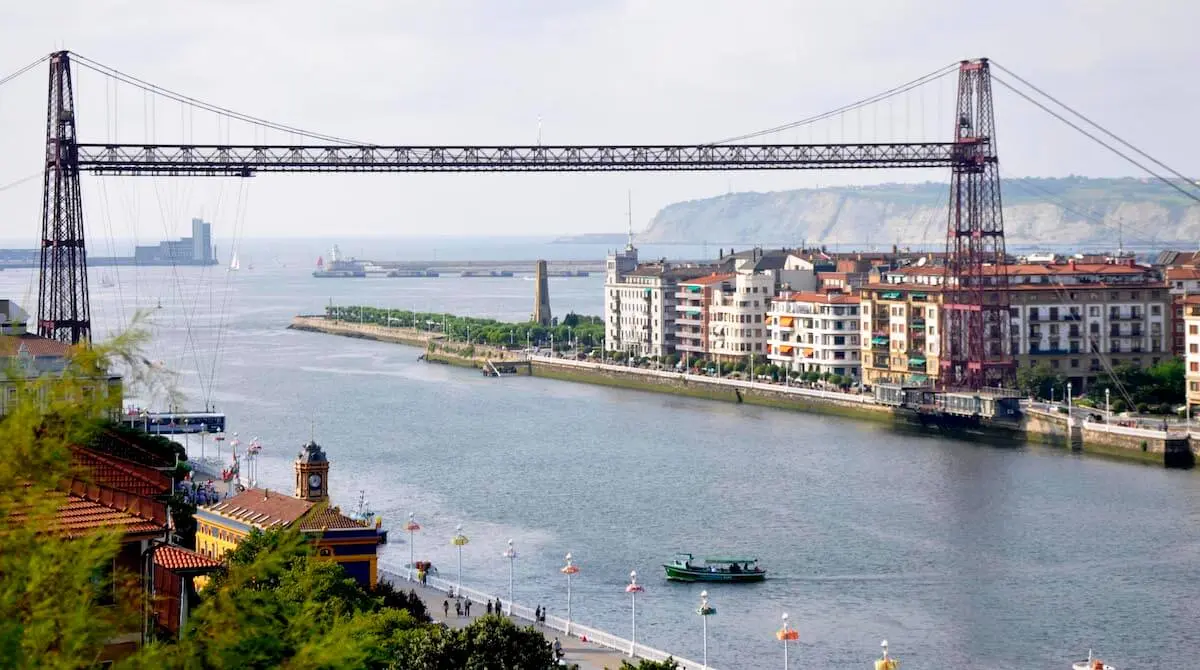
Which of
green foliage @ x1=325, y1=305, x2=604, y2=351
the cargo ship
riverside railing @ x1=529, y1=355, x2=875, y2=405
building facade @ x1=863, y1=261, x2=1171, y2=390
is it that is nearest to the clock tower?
riverside railing @ x1=529, y1=355, x2=875, y2=405

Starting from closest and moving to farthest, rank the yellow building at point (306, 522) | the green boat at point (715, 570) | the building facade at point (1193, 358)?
1. the yellow building at point (306, 522)
2. the green boat at point (715, 570)
3. the building facade at point (1193, 358)

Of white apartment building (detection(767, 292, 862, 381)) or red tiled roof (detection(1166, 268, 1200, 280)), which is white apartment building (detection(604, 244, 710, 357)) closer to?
white apartment building (detection(767, 292, 862, 381))

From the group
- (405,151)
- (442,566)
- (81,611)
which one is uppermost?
(405,151)

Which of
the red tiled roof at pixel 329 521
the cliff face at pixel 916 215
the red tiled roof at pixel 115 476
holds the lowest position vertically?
the red tiled roof at pixel 329 521

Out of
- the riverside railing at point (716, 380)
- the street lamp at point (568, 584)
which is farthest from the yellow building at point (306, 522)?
the riverside railing at point (716, 380)

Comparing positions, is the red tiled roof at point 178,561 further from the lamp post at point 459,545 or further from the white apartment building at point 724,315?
the white apartment building at point 724,315

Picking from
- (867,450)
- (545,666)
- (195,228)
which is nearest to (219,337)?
(867,450)

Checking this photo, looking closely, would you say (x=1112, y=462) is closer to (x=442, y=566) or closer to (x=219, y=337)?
(x=442, y=566)
